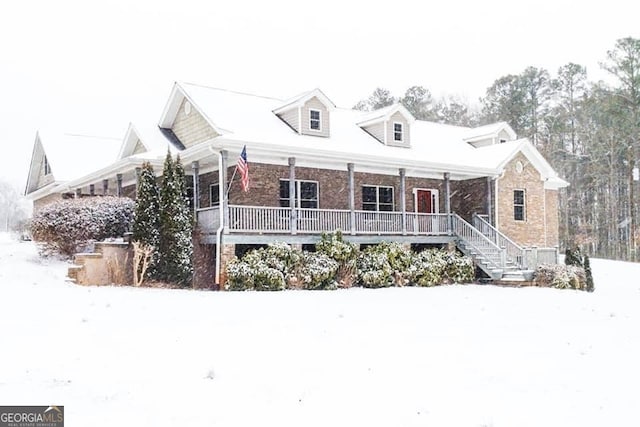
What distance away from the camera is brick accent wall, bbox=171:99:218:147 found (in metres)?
20.6

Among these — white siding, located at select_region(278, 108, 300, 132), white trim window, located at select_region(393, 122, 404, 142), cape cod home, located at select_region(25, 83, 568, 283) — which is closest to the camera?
cape cod home, located at select_region(25, 83, 568, 283)

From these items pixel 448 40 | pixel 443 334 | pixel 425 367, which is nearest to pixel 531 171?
pixel 443 334

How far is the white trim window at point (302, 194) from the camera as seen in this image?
21.2 meters

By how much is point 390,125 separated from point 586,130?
85.3ft

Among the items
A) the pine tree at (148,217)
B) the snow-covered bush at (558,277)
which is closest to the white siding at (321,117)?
the pine tree at (148,217)

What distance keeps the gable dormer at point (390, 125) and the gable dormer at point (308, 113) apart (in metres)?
2.66

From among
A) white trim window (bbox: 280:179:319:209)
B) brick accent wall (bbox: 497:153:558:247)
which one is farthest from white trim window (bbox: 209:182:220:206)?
brick accent wall (bbox: 497:153:558:247)

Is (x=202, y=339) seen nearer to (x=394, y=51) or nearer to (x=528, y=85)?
(x=528, y=85)

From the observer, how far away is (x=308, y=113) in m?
21.5

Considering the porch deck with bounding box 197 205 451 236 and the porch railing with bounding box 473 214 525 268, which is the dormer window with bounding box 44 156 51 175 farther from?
the porch railing with bounding box 473 214 525 268

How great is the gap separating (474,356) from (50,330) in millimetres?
6282

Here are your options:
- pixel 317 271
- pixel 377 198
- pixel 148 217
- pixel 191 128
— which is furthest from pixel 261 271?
pixel 377 198

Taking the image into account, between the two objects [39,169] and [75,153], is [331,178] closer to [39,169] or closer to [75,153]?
[75,153]

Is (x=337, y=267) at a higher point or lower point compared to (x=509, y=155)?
lower
